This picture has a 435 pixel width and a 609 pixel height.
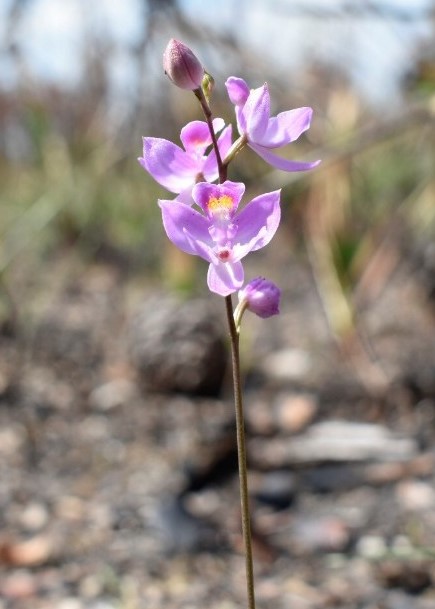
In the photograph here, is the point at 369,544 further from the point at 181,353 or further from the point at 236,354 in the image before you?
the point at 236,354

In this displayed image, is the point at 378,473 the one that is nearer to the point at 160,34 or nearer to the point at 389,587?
the point at 389,587

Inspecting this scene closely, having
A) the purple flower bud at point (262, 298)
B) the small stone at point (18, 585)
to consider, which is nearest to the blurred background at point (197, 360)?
the small stone at point (18, 585)

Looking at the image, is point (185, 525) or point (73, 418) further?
point (73, 418)

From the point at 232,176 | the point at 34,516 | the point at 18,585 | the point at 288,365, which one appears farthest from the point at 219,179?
the point at 232,176

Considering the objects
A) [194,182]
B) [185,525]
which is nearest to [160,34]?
[185,525]

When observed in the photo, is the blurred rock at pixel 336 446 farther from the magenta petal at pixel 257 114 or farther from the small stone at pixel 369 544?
the magenta petal at pixel 257 114

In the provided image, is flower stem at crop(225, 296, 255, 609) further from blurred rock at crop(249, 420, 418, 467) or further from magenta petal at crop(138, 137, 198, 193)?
blurred rock at crop(249, 420, 418, 467)
